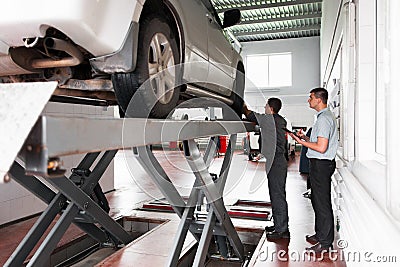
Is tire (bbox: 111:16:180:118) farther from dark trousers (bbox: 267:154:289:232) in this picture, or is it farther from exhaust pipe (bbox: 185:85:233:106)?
dark trousers (bbox: 267:154:289:232)

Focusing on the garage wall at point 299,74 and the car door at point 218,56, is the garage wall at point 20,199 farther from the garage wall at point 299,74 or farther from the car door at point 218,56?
the garage wall at point 299,74

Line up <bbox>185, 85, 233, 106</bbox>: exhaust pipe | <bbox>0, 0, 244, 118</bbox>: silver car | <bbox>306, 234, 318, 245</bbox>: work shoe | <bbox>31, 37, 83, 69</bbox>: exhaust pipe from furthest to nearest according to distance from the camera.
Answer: <bbox>306, 234, 318, 245</bbox>: work shoe
<bbox>185, 85, 233, 106</bbox>: exhaust pipe
<bbox>31, 37, 83, 69</bbox>: exhaust pipe
<bbox>0, 0, 244, 118</bbox>: silver car

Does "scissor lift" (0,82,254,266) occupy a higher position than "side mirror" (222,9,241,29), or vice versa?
"side mirror" (222,9,241,29)

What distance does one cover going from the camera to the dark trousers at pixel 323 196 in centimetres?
314

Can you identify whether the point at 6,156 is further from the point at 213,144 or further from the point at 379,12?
the point at 213,144

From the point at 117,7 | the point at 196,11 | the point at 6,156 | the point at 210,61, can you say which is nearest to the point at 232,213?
the point at 210,61

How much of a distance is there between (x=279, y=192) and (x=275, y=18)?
8.90m

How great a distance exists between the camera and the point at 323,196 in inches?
124

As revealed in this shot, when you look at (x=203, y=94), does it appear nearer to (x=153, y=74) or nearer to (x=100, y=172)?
(x=153, y=74)

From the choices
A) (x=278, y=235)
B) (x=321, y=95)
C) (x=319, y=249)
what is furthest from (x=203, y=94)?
(x=319, y=249)

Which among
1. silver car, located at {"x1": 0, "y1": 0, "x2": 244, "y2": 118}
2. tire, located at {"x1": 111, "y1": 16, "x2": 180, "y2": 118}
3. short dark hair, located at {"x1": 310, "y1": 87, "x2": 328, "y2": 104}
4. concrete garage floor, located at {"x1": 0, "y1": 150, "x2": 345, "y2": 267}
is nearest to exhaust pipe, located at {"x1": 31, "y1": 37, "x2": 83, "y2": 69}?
silver car, located at {"x1": 0, "y1": 0, "x2": 244, "y2": 118}

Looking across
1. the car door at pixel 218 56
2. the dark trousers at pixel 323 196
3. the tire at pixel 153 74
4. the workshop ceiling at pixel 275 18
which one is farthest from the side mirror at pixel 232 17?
the workshop ceiling at pixel 275 18

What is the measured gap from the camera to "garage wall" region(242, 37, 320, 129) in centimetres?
1378

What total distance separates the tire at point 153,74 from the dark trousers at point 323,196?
5.05 ft
